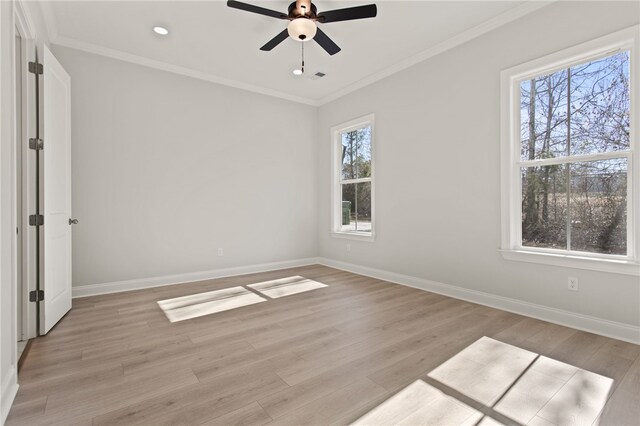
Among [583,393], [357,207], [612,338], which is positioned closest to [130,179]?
[357,207]

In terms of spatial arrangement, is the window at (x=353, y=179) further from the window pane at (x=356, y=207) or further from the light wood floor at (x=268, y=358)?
the light wood floor at (x=268, y=358)

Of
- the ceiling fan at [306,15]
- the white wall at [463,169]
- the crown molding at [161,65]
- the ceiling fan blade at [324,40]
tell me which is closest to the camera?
the ceiling fan at [306,15]

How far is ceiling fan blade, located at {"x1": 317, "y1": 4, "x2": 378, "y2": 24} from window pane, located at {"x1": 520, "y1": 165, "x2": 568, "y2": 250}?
7.07 feet

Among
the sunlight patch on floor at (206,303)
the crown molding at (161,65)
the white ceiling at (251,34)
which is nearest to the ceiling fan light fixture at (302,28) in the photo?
the white ceiling at (251,34)

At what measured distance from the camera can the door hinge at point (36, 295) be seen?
2.70m

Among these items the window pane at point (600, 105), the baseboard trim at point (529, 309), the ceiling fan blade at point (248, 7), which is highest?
the ceiling fan blade at point (248, 7)

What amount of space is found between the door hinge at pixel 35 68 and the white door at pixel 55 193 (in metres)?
0.03

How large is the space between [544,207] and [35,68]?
4.82 meters

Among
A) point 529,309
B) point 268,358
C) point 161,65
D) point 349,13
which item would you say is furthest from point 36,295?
point 529,309

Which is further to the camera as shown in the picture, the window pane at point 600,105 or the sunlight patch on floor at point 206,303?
the sunlight patch on floor at point 206,303

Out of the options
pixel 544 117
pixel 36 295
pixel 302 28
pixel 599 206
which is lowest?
pixel 36 295

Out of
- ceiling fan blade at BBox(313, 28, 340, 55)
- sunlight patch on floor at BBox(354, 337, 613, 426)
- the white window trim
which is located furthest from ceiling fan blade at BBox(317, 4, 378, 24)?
sunlight patch on floor at BBox(354, 337, 613, 426)

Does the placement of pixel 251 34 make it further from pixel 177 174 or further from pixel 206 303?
pixel 206 303

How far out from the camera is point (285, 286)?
429 cm
